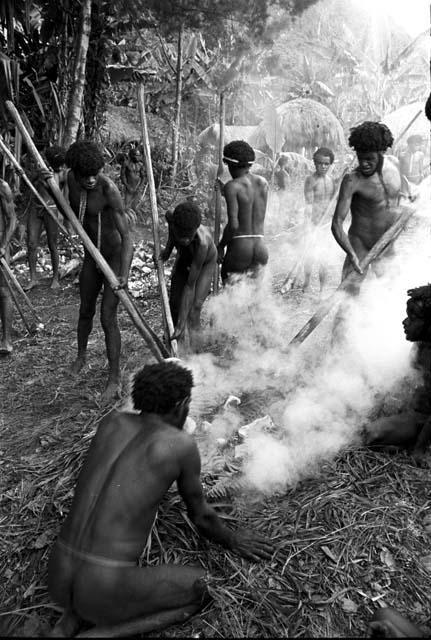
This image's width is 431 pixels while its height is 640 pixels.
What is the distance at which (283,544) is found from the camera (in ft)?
8.56

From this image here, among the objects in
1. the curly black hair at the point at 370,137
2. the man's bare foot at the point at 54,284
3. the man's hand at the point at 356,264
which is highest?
the curly black hair at the point at 370,137

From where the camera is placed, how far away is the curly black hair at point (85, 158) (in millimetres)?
3904

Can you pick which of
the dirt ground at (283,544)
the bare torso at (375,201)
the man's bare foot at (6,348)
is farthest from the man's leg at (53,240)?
the bare torso at (375,201)

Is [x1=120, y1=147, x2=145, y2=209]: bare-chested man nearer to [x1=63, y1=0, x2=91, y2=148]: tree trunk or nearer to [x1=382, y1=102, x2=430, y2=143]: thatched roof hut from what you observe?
[x1=63, y1=0, x2=91, y2=148]: tree trunk

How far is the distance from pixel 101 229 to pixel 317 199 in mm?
3927

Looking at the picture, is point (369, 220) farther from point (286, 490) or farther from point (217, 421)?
point (286, 490)

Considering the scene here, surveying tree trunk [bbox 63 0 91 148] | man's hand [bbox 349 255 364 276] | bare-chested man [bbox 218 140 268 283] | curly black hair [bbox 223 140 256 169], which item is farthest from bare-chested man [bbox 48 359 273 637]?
tree trunk [bbox 63 0 91 148]

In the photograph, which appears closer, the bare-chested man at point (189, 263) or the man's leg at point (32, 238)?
the bare-chested man at point (189, 263)

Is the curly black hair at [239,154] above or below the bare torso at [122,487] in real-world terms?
above

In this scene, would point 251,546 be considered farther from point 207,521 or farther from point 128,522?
point 128,522

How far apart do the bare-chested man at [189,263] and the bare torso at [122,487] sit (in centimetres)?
197

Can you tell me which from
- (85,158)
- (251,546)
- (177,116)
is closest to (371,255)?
(85,158)

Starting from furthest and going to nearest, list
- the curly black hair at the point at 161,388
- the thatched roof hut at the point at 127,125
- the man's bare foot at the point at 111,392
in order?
the thatched roof hut at the point at 127,125
the man's bare foot at the point at 111,392
the curly black hair at the point at 161,388

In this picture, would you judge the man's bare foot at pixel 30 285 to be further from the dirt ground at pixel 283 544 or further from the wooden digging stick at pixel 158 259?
the dirt ground at pixel 283 544
